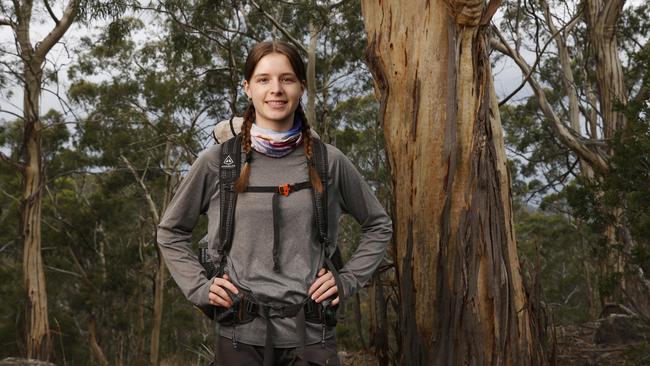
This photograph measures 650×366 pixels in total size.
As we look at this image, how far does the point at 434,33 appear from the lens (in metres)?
2.59

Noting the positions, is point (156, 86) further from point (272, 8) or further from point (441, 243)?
point (441, 243)

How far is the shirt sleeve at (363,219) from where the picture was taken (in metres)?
1.86

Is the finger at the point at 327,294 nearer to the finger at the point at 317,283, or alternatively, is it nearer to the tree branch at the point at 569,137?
the finger at the point at 317,283

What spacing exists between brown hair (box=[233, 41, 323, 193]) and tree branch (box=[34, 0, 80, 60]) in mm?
10751

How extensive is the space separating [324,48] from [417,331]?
1234cm

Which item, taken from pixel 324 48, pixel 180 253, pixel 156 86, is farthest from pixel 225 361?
pixel 156 86

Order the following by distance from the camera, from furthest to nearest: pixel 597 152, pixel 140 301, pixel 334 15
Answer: pixel 140 301 < pixel 334 15 < pixel 597 152

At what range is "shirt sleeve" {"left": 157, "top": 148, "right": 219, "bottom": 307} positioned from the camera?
1.79 m

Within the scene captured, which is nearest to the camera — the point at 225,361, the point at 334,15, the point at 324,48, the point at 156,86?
the point at 225,361

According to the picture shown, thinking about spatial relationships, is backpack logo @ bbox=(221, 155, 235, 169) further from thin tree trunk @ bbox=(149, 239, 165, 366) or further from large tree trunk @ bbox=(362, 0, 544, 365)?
thin tree trunk @ bbox=(149, 239, 165, 366)

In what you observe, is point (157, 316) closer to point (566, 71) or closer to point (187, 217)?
point (566, 71)

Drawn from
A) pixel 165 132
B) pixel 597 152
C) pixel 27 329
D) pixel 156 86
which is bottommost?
pixel 27 329

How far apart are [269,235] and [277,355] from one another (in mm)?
286

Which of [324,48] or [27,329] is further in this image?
[324,48]
